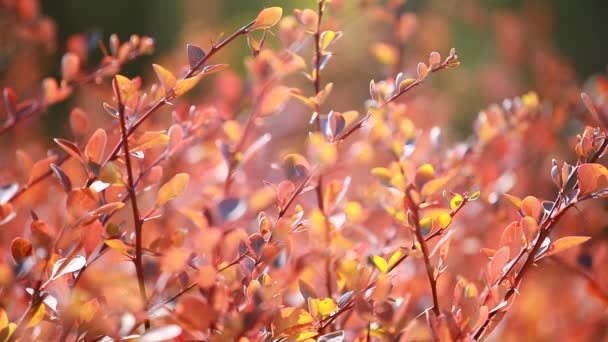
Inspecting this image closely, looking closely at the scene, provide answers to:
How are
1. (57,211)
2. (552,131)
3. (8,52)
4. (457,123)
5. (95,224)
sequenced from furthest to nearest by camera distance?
1. (457,123)
2. (552,131)
3. (8,52)
4. (57,211)
5. (95,224)

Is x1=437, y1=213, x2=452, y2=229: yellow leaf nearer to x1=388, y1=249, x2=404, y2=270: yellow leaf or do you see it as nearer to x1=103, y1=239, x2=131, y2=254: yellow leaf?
x1=388, y1=249, x2=404, y2=270: yellow leaf

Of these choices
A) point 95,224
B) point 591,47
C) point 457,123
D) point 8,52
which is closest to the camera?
point 95,224

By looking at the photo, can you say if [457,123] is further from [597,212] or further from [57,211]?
[57,211]

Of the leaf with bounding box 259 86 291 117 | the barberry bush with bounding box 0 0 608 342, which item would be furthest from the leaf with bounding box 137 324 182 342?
the leaf with bounding box 259 86 291 117

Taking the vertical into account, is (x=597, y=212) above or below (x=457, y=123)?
above

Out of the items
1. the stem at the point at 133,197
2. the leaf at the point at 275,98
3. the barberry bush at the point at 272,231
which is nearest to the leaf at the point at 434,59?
the barberry bush at the point at 272,231

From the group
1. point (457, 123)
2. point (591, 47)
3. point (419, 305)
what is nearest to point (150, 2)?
point (457, 123)

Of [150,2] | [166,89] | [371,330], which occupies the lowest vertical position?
[150,2]

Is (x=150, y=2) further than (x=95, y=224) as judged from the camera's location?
Yes

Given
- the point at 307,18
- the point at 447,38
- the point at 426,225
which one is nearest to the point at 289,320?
the point at 426,225

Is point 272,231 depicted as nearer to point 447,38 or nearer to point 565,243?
point 565,243
